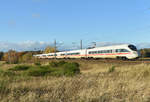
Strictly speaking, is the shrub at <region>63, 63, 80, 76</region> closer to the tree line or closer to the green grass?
the green grass

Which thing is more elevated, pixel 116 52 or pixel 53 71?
pixel 116 52

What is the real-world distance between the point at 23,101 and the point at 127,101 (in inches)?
100

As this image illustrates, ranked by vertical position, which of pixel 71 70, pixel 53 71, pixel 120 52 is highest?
pixel 120 52

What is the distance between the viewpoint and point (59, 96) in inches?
176

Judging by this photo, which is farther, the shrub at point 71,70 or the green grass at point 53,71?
the green grass at point 53,71

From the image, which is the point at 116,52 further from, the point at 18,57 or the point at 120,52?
the point at 18,57

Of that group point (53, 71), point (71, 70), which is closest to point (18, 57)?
point (53, 71)

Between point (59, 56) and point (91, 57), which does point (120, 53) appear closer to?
point (91, 57)

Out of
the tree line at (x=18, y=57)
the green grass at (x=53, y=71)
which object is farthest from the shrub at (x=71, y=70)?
the tree line at (x=18, y=57)

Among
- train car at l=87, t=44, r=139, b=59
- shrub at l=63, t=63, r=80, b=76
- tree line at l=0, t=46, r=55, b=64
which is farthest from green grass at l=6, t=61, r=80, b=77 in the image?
tree line at l=0, t=46, r=55, b=64

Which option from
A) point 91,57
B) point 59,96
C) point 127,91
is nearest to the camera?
point 59,96

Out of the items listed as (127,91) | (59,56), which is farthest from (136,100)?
(59,56)

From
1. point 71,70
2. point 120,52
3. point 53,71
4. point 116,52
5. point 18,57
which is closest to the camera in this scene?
point 71,70

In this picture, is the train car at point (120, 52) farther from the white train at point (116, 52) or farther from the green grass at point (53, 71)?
the green grass at point (53, 71)
